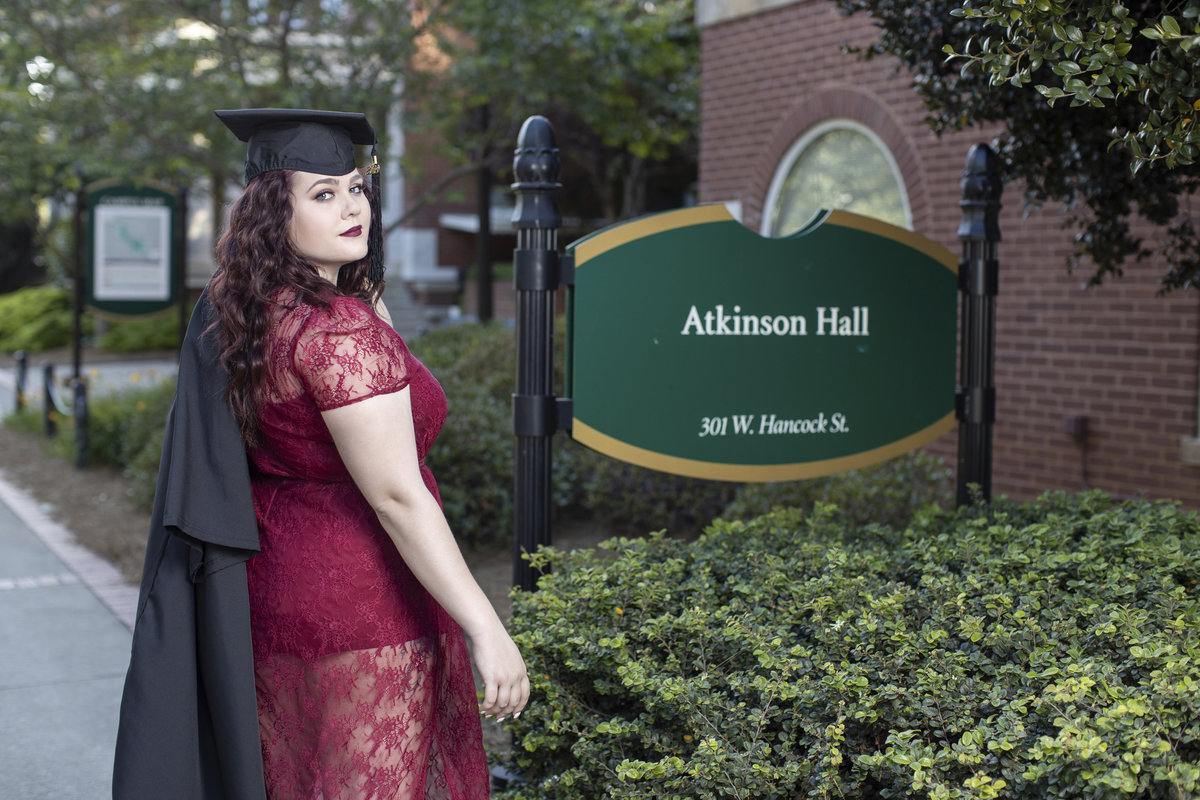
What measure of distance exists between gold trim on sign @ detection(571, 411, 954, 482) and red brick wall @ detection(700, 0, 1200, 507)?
6.40 feet

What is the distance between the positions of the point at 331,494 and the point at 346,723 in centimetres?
43

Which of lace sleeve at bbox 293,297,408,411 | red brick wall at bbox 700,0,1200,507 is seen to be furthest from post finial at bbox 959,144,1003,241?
lace sleeve at bbox 293,297,408,411

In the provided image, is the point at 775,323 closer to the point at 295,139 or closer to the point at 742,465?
the point at 742,465

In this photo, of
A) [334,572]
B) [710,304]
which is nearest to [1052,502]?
[710,304]

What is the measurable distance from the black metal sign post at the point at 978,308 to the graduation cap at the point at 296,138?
287 centimetres

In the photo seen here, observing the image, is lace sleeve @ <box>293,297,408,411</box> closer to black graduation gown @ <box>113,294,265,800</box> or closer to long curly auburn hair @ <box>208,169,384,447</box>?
long curly auburn hair @ <box>208,169,384,447</box>

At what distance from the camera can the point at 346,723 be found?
7.14 ft

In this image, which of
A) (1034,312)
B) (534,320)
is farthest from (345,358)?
(1034,312)

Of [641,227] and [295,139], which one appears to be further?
[641,227]

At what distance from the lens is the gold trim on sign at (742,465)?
3.60m

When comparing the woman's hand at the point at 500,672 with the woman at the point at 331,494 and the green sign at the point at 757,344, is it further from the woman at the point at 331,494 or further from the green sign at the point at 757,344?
the green sign at the point at 757,344

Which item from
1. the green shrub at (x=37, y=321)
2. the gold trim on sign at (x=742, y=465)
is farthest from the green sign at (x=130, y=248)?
the green shrub at (x=37, y=321)

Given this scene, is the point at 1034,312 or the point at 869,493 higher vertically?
the point at 1034,312

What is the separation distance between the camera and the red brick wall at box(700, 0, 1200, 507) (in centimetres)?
660
